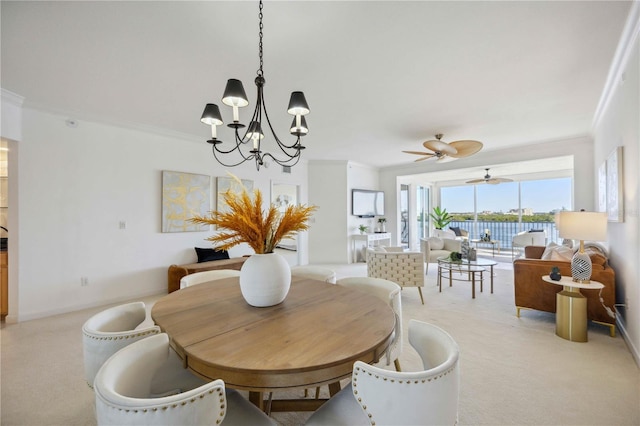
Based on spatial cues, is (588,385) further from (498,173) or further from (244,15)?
(498,173)

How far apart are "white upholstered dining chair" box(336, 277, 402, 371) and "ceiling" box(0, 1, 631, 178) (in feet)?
6.24

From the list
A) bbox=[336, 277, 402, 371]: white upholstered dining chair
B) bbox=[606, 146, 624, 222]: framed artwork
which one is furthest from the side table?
bbox=[336, 277, 402, 371]: white upholstered dining chair

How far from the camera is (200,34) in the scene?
2.12 m

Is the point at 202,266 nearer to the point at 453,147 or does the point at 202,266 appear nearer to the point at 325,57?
the point at 325,57

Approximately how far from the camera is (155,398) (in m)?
1.03

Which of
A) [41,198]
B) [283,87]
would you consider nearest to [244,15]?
[283,87]

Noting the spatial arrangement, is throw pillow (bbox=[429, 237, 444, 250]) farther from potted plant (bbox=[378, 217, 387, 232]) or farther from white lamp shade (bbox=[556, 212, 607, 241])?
white lamp shade (bbox=[556, 212, 607, 241])

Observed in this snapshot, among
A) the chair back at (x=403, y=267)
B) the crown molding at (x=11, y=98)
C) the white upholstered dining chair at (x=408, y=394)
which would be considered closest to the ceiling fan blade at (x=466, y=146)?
the chair back at (x=403, y=267)

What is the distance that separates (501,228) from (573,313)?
7.56 m

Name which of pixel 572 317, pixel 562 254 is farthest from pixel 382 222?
pixel 572 317

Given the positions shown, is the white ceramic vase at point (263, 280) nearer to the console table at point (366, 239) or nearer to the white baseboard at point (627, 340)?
the white baseboard at point (627, 340)

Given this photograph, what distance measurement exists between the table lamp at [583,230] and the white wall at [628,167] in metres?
0.18

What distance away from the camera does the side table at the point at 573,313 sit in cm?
265

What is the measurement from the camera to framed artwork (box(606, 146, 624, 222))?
8.93 feet
